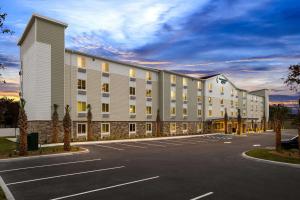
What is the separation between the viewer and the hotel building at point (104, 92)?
34.2 meters

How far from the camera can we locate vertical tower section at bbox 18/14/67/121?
111 feet

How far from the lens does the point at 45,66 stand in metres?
34.3

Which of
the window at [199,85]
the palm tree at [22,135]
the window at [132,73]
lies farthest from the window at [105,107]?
the window at [199,85]

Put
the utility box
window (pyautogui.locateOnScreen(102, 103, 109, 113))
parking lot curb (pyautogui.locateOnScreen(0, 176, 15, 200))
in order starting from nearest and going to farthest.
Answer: parking lot curb (pyautogui.locateOnScreen(0, 176, 15, 200)) < the utility box < window (pyautogui.locateOnScreen(102, 103, 109, 113))

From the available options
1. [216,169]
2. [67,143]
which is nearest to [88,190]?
[216,169]

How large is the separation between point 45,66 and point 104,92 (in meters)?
9.66

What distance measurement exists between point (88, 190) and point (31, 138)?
15467mm

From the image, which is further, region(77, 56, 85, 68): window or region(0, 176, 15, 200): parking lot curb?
region(77, 56, 85, 68): window

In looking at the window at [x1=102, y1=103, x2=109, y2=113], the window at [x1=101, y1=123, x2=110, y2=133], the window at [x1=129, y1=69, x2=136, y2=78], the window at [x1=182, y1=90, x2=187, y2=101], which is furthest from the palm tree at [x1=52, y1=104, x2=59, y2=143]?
the window at [x1=182, y1=90, x2=187, y2=101]

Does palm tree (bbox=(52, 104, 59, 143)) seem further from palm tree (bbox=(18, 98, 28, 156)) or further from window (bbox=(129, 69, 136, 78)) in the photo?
window (bbox=(129, 69, 136, 78))

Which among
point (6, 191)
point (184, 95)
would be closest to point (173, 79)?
point (184, 95)

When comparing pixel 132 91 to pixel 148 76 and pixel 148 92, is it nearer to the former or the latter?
pixel 148 92

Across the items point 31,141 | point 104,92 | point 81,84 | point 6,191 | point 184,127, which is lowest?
point 184,127

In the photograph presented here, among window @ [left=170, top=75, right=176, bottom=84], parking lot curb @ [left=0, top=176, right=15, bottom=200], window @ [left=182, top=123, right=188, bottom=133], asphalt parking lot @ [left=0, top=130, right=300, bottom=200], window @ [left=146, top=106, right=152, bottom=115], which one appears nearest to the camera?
parking lot curb @ [left=0, top=176, right=15, bottom=200]
